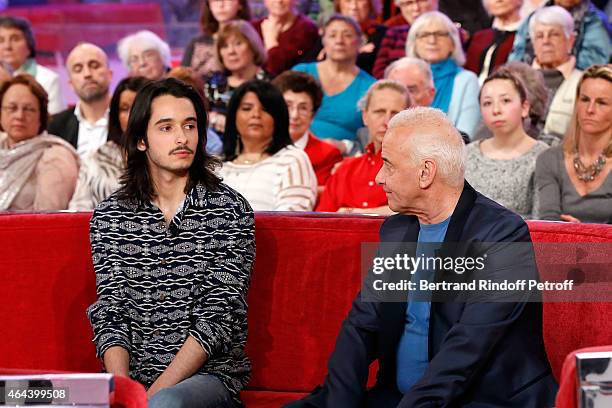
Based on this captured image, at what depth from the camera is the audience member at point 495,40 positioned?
5727 millimetres

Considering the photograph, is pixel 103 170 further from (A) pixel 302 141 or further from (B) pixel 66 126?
(B) pixel 66 126

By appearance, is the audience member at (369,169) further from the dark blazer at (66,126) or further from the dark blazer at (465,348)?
the dark blazer at (66,126)

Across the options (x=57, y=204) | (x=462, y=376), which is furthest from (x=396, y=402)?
(x=57, y=204)

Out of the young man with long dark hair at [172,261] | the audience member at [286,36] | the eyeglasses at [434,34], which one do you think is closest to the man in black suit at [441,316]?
the young man with long dark hair at [172,261]

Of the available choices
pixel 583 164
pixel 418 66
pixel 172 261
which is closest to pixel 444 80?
pixel 418 66

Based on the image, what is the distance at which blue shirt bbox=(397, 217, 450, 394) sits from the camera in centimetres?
268

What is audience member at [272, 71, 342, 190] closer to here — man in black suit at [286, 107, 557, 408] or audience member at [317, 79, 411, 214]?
audience member at [317, 79, 411, 214]

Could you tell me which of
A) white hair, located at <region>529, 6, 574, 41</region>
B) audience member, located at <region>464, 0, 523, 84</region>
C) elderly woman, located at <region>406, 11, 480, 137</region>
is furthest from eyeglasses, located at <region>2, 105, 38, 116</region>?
white hair, located at <region>529, 6, 574, 41</region>

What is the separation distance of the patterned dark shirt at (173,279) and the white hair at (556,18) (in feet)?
8.91

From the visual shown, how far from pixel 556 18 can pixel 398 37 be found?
39.4 inches

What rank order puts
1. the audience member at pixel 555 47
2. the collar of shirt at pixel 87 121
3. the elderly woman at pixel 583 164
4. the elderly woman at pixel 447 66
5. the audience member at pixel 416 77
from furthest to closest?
the collar of shirt at pixel 87 121, the elderly woman at pixel 447 66, the audience member at pixel 555 47, the audience member at pixel 416 77, the elderly woman at pixel 583 164

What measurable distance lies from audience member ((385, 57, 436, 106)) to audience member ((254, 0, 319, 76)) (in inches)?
47.8

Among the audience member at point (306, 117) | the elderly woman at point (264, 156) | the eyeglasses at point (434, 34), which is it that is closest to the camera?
the elderly woman at point (264, 156)

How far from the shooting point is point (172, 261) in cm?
299
